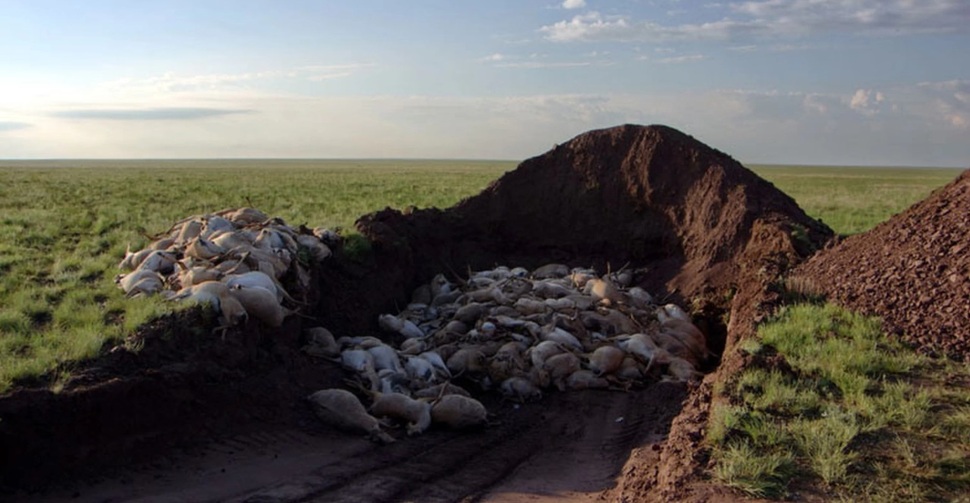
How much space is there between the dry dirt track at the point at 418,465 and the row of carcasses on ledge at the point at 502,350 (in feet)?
1.77

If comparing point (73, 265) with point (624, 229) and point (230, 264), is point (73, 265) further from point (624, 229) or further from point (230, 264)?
point (624, 229)

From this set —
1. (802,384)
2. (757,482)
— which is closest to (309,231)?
(802,384)

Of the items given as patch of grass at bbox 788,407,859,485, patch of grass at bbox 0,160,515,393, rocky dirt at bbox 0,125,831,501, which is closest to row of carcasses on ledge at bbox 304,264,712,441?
rocky dirt at bbox 0,125,831,501

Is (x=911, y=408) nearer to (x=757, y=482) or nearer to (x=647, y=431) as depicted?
(x=757, y=482)

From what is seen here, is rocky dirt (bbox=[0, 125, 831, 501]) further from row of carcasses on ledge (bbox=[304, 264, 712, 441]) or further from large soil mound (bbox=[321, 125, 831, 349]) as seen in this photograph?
row of carcasses on ledge (bbox=[304, 264, 712, 441])

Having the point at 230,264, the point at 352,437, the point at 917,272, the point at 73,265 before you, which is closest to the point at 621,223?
the point at 917,272

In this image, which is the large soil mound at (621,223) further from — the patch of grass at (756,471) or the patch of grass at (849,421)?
the patch of grass at (756,471)

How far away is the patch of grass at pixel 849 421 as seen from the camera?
6.82 meters

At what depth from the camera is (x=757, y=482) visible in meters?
6.80

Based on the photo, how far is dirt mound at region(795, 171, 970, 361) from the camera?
9.91 m

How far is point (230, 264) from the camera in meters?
11.9

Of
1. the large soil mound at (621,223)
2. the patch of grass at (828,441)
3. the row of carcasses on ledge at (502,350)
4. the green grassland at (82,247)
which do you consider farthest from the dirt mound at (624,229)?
the patch of grass at (828,441)

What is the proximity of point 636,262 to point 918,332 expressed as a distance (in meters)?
8.95

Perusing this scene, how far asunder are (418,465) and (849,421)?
4.41 m
